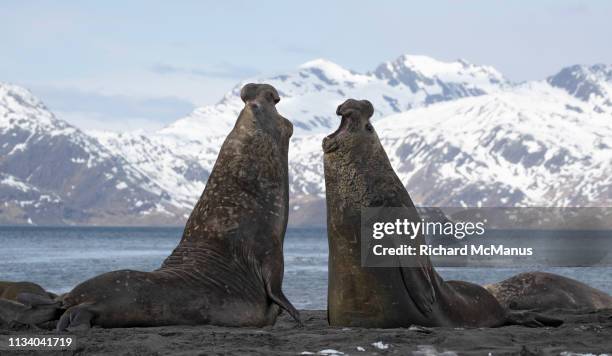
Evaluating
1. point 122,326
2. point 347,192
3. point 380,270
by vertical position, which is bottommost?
point 122,326

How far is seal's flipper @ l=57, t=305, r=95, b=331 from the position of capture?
12.0 m

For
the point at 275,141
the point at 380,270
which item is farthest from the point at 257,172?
the point at 380,270

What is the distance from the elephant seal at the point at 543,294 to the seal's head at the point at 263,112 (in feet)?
16.5

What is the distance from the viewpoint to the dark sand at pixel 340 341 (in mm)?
10062

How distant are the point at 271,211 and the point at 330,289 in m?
1.50

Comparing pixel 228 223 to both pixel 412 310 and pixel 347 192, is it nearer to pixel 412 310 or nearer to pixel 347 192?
pixel 347 192

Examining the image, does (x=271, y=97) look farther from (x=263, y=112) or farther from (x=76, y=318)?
(x=76, y=318)

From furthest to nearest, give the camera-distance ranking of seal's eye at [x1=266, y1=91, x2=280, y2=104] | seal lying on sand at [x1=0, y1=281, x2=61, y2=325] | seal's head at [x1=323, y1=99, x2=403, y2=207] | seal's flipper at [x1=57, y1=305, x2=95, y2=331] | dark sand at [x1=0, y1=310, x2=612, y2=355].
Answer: seal's eye at [x1=266, y1=91, x2=280, y2=104], seal's head at [x1=323, y1=99, x2=403, y2=207], seal lying on sand at [x1=0, y1=281, x2=61, y2=325], seal's flipper at [x1=57, y1=305, x2=95, y2=331], dark sand at [x1=0, y1=310, x2=612, y2=355]

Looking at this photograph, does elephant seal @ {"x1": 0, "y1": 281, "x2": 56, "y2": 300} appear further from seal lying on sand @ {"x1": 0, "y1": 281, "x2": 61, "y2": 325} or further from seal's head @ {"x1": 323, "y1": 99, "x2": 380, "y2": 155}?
seal's head @ {"x1": 323, "y1": 99, "x2": 380, "y2": 155}

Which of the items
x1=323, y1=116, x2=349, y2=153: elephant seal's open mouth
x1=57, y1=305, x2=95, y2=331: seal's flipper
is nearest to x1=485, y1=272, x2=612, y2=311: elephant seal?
x1=323, y1=116, x2=349, y2=153: elephant seal's open mouth

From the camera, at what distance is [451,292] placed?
512 inches

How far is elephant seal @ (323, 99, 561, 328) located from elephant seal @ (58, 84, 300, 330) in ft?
2.82

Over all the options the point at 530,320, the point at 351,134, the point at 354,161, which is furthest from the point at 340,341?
the point at 530,320

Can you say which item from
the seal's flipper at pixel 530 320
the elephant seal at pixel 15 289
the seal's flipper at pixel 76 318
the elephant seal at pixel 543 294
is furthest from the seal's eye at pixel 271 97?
the elephant seal at pixel 15 289
